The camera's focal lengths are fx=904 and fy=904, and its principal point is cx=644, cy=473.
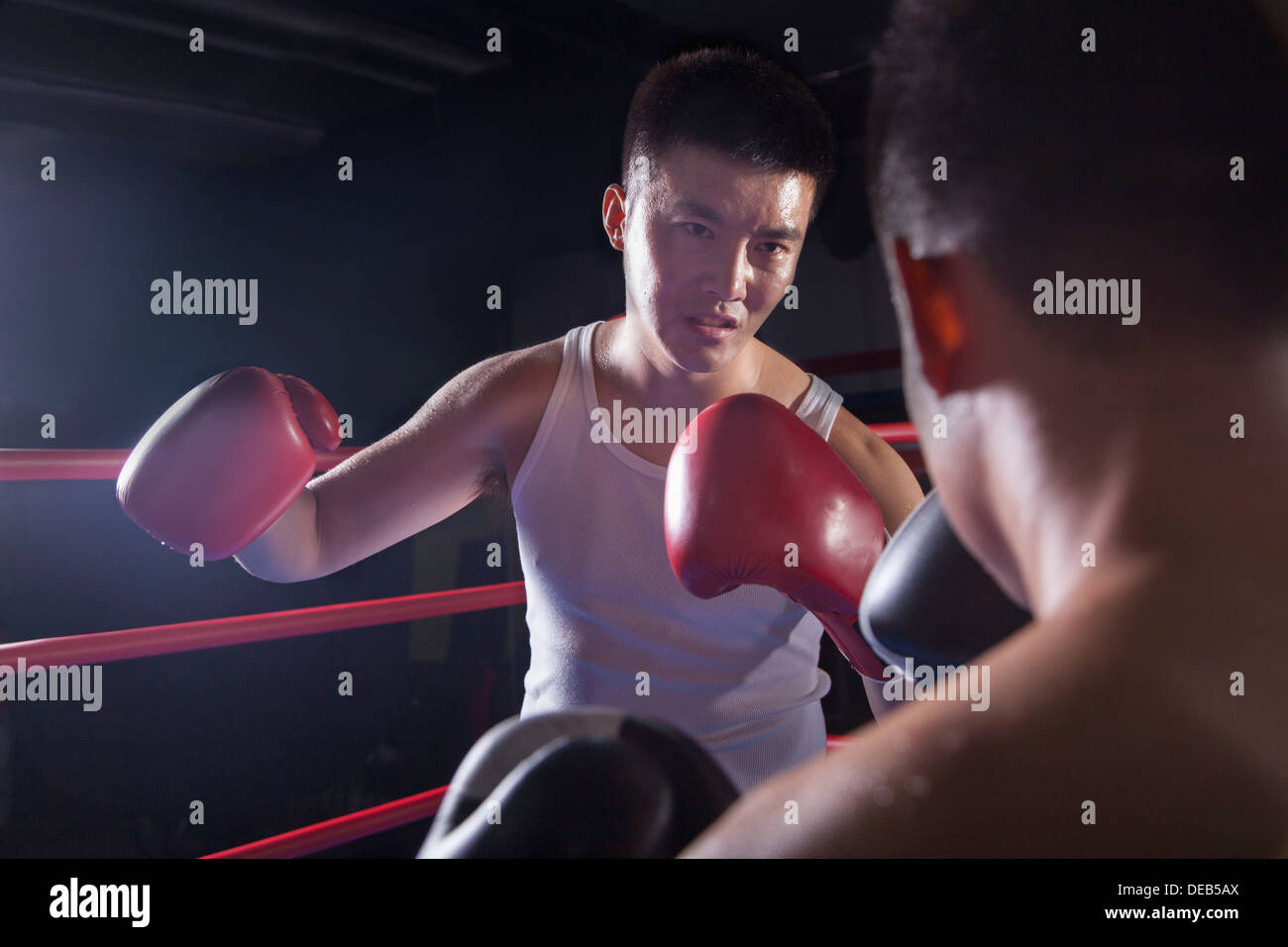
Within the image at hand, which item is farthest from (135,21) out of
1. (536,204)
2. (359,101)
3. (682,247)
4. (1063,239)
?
(1063,239)

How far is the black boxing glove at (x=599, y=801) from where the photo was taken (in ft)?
1.84

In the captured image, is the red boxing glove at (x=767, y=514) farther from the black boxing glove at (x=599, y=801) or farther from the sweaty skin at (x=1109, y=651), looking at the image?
the sweaty skin at (x=1109, y=651)

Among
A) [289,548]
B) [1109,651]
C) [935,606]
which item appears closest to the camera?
[1109,651]

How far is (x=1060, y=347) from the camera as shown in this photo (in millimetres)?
457

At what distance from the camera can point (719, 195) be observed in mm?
1148

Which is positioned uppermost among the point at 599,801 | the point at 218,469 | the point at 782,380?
the point at 782,380

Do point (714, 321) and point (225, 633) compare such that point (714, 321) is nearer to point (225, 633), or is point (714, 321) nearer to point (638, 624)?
point (638, 624)

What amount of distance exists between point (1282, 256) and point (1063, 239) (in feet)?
0.39

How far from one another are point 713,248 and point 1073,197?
71cm

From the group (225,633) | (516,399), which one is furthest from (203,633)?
(516,399)

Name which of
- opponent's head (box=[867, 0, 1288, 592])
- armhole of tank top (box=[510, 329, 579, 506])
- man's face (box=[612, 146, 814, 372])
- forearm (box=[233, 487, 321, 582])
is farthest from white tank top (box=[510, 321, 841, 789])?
opponent's head (box=[867, 0, 1288, 592])

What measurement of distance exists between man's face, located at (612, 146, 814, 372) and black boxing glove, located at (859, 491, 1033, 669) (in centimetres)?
45

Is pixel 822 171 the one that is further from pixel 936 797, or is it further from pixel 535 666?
pixel 936 797

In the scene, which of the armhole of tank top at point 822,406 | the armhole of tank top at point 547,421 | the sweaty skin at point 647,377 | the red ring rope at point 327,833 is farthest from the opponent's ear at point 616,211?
the red ring rope at point 327,833
